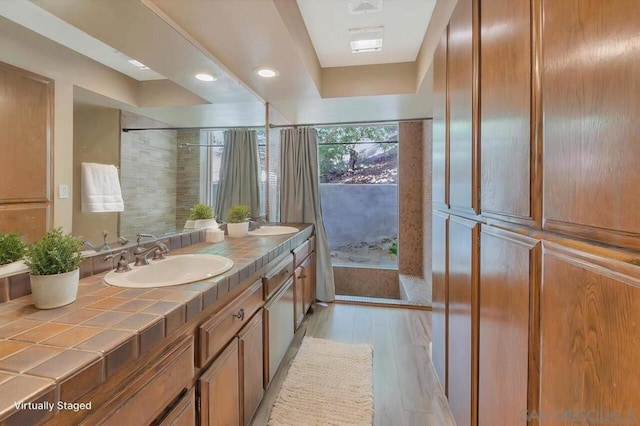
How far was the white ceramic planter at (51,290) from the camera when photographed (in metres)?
0.84

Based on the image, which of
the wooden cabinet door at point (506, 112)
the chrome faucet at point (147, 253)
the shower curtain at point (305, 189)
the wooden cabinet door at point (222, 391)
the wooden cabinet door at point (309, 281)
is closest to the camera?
the wooden cabinet door at point (506, 112)

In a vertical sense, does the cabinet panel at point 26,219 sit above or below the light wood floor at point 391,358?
above

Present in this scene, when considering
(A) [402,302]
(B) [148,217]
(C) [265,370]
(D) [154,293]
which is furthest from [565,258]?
(A) [402,302]

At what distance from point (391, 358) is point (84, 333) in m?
2.10

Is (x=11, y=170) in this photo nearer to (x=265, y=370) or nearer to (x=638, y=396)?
(x=265, y=370)

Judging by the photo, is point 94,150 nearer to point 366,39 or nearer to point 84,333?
point 84,333

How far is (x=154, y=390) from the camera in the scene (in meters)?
0.80

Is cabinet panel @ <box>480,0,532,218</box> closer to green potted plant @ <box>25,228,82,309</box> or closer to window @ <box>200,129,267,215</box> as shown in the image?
green potted plant @ <box>25,228,82,309</box>

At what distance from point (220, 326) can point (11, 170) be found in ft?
2.95

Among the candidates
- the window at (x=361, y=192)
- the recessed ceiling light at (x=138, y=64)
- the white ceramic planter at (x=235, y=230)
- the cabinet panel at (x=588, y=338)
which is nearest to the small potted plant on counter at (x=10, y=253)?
the recessed ceiling light at (x=138, y=64)

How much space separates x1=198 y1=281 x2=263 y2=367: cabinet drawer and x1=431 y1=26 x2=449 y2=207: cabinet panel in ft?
3.92

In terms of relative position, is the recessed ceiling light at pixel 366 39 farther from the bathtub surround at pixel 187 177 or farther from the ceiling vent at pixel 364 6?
the bathtub surround at pixel 187 177

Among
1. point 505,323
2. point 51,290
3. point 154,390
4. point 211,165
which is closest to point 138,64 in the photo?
point 211,165

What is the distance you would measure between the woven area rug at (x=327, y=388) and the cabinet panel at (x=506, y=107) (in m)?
1.37
